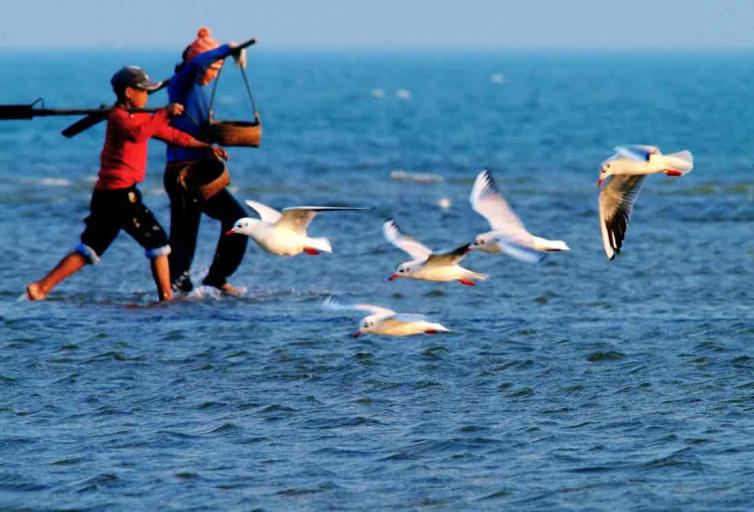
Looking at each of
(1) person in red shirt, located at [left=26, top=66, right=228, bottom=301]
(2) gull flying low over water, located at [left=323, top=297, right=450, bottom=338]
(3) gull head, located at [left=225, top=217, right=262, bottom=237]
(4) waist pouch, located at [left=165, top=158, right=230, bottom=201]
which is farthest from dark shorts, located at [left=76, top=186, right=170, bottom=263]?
(2) gull flying low over water, located at [left=323, top=297, right=450, bottom=338]

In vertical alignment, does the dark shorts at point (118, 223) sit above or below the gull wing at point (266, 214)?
below

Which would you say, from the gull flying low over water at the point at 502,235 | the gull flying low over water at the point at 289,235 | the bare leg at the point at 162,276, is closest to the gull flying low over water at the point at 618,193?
the gull flying low over water at the point at 502,235

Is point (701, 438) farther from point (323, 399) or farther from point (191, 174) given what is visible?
point (191, 174)

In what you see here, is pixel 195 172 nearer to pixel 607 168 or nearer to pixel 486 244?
pixel 486 244

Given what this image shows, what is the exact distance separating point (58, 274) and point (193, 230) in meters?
1.25

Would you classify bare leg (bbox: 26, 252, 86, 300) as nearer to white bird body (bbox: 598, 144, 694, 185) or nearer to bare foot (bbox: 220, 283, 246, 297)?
bare foot (bbox: 220, 283, 246, 297)

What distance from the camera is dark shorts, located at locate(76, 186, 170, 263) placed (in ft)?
42.9

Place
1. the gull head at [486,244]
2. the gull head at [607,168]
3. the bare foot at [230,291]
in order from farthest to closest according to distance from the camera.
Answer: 1. the bare foot at [230,291]
2. the gull head at [607,168]
3. the gull head at [486,244]

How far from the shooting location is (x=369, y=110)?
67.2 meters

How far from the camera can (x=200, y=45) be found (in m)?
13.7

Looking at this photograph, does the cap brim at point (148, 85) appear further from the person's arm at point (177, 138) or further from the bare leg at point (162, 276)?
the bare leg at point (162, 276)

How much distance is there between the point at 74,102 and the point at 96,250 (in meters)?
70.0

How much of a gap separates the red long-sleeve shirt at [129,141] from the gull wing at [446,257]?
11.2 ft

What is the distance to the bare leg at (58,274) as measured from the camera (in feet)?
43.7
